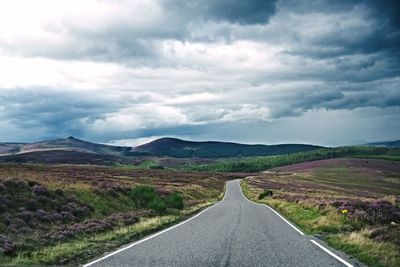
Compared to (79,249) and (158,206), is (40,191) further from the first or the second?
(79,249)

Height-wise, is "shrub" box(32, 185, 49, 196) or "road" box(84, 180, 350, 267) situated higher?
"shrub" box(32, 185, 49, 196)

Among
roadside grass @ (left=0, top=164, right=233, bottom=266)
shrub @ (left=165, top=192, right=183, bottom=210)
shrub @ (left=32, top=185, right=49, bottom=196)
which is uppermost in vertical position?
shrub @ (left=32, top=185, right=49, bottom=196)

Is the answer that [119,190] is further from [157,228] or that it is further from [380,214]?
[380,214]

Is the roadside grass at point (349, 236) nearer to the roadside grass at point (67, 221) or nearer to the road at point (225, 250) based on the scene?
the road at point (225, 250)

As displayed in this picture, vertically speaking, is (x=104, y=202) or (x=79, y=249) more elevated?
(x=79, y=249)

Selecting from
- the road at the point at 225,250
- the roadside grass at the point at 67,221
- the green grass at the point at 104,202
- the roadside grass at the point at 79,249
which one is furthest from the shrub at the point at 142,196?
the road at the point at 225,250

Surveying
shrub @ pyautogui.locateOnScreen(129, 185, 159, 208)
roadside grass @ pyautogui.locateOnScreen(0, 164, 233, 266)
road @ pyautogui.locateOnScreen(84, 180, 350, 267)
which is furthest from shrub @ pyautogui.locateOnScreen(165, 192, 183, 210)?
road @ pyautogui.locateOnScreen(84, 180, 350, 267)

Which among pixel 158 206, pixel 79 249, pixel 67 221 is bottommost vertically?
pixel 158 206

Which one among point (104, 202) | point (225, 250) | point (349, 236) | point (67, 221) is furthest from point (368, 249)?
point (104, 202)

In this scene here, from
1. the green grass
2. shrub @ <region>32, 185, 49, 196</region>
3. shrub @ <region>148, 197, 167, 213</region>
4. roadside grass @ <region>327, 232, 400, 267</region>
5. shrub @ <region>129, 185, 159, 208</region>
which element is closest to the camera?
roadside grass @ <region>327, 232, 400, 267</region>

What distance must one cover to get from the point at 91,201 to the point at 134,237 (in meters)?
13.7

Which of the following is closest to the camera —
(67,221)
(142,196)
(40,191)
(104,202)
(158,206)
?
(67,221)

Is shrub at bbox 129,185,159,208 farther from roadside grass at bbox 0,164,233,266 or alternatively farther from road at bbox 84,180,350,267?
road at bbox 84,180,350,267

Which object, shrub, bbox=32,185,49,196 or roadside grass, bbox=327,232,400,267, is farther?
shrub, bbox=32,185,49,196
